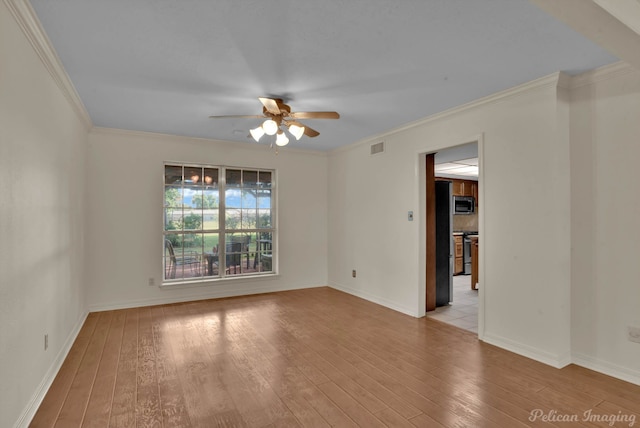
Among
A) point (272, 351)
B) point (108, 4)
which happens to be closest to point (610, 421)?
point (272, 351)

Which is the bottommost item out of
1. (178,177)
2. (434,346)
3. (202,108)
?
(434,346)

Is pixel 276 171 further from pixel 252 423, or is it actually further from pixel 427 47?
pixel 252 423

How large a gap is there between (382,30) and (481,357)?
2.94m

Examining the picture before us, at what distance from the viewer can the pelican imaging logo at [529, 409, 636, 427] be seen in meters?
2.13

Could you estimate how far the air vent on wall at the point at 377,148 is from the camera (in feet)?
16.2

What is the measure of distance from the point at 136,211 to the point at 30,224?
107 inches

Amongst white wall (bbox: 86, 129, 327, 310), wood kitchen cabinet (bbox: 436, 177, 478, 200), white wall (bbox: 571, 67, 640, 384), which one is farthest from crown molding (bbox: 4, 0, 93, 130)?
wood kitchen cabinet (bbox: 436, 177, 478, 200)

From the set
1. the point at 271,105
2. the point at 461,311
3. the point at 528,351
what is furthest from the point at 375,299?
the point at 271,105

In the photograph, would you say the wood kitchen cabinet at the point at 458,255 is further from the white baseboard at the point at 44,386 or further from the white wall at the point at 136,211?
the white baseboard at the point at 44,386

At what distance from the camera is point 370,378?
2.71 m

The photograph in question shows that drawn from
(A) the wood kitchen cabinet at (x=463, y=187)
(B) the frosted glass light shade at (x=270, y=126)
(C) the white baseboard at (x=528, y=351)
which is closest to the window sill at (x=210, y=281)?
(B) the frosted glass light shade at (x=270, y=126)

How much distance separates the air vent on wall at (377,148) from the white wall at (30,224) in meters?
3.80

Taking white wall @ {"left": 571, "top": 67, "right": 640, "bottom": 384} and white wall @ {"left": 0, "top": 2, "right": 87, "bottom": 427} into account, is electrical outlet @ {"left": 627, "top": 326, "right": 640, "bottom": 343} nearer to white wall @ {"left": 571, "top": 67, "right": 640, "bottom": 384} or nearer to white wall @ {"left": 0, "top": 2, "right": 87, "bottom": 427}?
white wall @ {"left": 571, "top": 67, "right": 640, "bottom": 384}

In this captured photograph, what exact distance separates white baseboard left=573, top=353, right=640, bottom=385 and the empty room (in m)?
0.01
